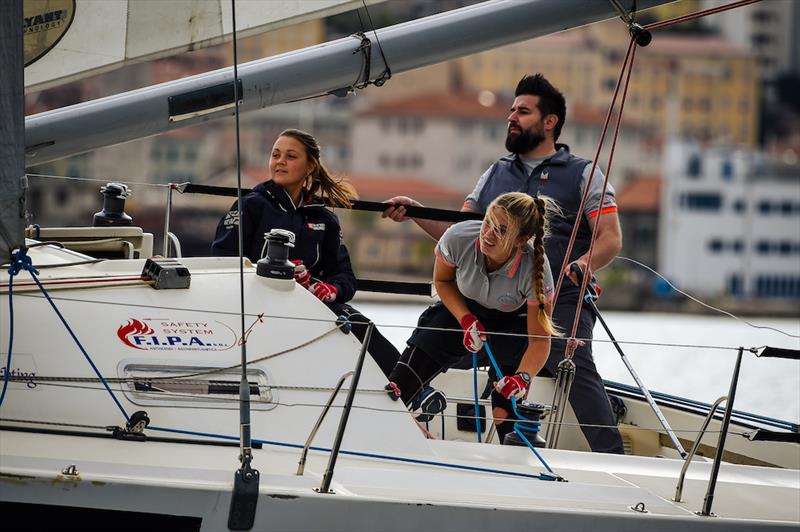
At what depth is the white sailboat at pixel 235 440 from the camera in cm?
340

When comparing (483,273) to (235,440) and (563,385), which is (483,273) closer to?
(563,385)

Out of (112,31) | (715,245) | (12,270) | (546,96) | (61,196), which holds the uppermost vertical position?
(112,31)

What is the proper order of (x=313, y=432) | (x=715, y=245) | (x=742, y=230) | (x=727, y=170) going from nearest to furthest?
(x=313, y=432), (x=727, y=170), (x=715, y=245), (x=742, y=230)

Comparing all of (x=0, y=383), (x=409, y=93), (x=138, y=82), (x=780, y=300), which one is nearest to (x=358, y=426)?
(x=0, y=383)

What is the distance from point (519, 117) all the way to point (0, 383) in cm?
227

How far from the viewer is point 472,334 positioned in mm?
4121

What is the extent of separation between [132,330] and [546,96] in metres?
2.02

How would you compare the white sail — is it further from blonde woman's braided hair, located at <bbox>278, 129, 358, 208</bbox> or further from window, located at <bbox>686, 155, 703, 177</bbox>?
window, located at <bbox>686, 155, 703, 177</bbox>

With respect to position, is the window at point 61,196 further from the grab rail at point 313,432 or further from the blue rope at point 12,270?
the grab rail at point 313,432

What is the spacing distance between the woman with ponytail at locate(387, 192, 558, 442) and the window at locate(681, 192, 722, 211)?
66520 mm

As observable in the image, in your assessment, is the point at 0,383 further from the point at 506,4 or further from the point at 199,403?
the point at 506,4

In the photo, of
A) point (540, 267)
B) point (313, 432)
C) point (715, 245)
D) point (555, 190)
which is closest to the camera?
point (313, 432)

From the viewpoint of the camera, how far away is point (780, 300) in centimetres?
6625

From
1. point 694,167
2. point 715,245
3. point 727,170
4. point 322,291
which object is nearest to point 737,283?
point 715,245
